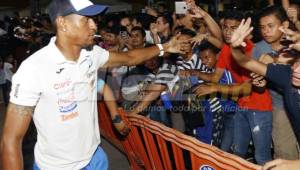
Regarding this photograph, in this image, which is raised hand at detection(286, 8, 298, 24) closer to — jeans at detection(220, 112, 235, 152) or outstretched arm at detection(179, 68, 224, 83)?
outstretched arm at detection(179, 68, 224, 83)

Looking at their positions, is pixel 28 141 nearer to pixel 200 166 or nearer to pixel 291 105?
pixel 200 166

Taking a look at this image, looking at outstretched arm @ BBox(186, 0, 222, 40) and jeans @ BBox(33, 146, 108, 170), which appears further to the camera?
outstretched arm @ BBox(186, 0, 222, 40)

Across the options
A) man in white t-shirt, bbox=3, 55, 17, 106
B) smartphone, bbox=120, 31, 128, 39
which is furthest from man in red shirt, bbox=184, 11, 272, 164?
man in white t-shirt, bbox=3, 55, 17, 106

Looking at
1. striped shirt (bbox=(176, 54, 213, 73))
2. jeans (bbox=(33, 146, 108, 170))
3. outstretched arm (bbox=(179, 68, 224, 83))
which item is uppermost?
striped shirt (bbox=(176, 54, 213, 73))

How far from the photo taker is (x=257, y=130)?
5.12 metres

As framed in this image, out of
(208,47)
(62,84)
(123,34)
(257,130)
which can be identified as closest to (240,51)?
(257,130)

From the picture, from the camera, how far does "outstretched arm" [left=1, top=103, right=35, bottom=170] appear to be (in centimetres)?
296

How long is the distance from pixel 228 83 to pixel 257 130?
732mm

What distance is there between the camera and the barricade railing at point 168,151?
3.37 meters

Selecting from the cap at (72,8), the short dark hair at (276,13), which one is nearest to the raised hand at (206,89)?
the short dark hair at (276,13)

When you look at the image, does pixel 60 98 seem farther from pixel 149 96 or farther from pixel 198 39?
pixel 198 39

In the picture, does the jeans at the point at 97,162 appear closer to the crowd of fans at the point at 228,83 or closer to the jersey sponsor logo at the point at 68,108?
the jersey sponsor logo at the point at 68,108

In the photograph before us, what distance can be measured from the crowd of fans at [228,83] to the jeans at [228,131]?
13 millimetres

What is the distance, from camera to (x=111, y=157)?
270 inches
